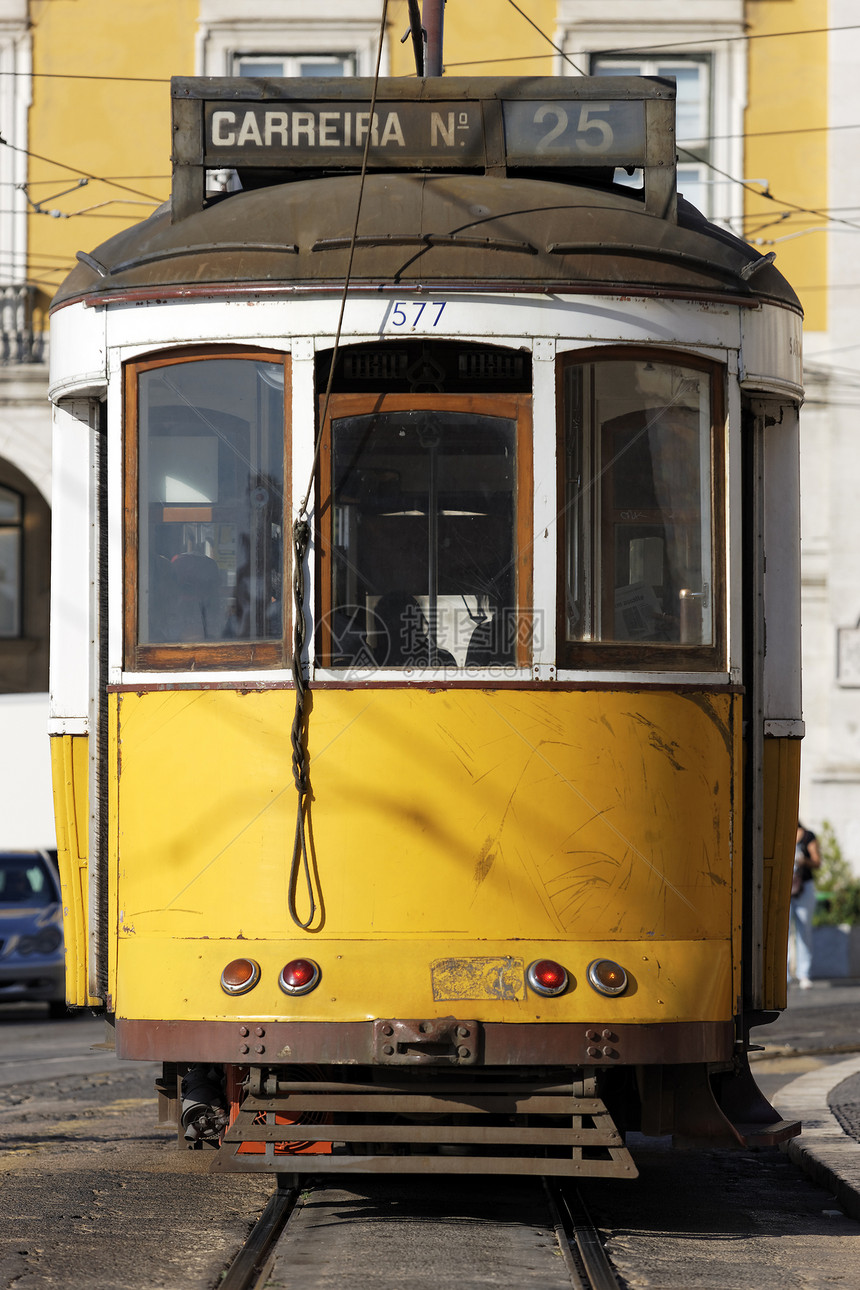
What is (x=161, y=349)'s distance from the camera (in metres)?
6.40

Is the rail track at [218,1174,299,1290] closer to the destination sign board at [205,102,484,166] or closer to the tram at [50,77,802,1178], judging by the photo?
the tram at [50,77,802,1178]

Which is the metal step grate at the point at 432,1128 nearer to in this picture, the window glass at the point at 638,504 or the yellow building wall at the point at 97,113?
the window glass at the point at 638,504

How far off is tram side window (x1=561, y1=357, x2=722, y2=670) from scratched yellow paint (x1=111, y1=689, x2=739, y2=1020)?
0.22m

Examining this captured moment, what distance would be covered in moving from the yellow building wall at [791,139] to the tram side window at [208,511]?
15.8 metres

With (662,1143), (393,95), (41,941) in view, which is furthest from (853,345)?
(393,95)

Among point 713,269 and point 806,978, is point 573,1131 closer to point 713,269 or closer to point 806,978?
point 713,269

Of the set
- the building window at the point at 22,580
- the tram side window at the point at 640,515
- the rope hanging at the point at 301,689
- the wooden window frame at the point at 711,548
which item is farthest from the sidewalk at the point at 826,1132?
the building window at the point at 22,580

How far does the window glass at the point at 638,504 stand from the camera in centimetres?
626

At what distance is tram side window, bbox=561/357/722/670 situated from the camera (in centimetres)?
625

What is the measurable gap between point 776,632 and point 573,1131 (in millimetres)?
2032

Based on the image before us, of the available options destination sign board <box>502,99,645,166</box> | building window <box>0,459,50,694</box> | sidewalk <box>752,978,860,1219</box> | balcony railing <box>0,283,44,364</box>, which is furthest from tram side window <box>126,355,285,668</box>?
building window <box>0,459,50,694</box>

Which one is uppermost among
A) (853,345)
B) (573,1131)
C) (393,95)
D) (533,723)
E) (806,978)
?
(853,345)

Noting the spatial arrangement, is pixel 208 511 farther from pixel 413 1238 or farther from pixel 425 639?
pixel 413 1238

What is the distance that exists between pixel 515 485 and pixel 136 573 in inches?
53.0
